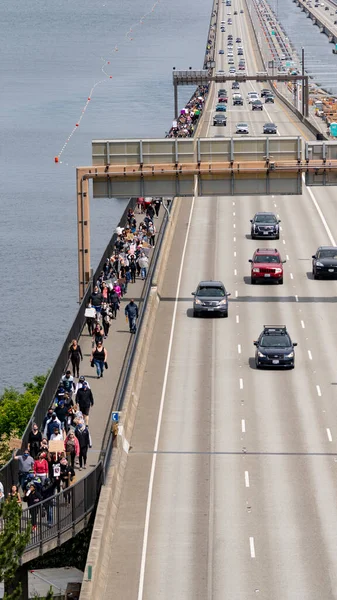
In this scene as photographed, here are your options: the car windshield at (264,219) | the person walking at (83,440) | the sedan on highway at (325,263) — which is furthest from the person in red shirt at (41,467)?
the car windshield at (264,219)

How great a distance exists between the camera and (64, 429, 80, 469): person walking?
108 feet

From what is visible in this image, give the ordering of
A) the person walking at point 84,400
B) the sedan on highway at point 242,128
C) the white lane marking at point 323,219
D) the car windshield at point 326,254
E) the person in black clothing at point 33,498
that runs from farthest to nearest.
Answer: the sedan on highway at point 242,128 < the white lane marking at point 323,219 < the car windshield at point 326,254 < the person walking at point 84,400 < the person in black clothing at point 33,498

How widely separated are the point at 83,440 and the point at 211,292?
76.9ft

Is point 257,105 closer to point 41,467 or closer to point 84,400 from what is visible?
point 84,400

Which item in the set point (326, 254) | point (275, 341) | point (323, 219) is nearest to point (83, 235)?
point (326, 254)

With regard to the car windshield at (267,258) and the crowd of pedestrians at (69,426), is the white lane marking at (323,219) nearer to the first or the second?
the car windshield at (267,258)

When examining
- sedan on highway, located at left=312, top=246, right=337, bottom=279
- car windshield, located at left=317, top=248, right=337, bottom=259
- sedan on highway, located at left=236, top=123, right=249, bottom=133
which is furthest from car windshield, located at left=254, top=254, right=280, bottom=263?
sedan on highway, located at left=236, top=123, right=249, bottom=133

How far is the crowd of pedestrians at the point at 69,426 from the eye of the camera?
1174 inches

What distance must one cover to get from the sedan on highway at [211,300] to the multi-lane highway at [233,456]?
40cm

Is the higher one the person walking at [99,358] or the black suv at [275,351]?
the person walking at [99,358]

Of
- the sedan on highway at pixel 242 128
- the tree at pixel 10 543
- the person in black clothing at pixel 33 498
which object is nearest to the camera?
the tree at pixel 10 543

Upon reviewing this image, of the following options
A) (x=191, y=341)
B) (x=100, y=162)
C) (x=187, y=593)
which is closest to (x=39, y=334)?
(x=100, y=162)

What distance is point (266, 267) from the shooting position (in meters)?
61.9

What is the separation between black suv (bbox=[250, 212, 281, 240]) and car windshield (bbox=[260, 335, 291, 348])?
24.4m
